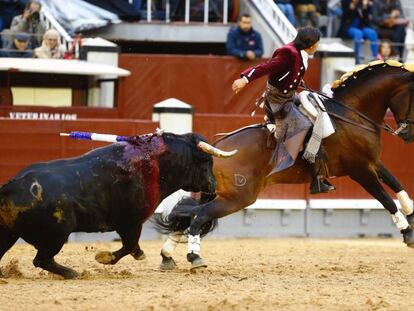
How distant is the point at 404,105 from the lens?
38.8ft

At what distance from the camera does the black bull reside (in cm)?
942

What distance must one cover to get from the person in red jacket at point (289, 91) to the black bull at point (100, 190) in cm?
100

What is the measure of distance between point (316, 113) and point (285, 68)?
1.86 feet

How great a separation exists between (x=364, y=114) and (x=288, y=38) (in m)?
7.62

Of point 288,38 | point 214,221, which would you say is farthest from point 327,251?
point 288,38

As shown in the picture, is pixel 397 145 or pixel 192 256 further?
pixel 397 145

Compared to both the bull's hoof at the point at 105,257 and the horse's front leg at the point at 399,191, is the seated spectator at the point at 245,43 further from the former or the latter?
the bull's hoof at the point at 105,257

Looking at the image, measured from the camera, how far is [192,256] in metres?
10.6

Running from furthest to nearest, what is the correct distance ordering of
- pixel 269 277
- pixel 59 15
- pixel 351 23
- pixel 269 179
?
pixel 351 23, pixel 59 15, pixel 269 179, pixel 269 277

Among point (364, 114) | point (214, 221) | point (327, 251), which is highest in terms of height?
point (364, 114)

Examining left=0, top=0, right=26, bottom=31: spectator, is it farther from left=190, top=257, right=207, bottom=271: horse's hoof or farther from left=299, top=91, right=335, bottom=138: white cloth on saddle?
left=190, top=257, right=207, bottom=271: horse's hoof

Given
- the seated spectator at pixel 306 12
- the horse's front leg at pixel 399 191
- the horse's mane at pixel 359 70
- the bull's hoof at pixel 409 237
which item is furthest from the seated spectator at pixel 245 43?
the bull's hoof at pixel 409 237

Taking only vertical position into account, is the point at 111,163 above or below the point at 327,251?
above

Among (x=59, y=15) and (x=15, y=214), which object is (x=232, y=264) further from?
(x=59, y=15)
